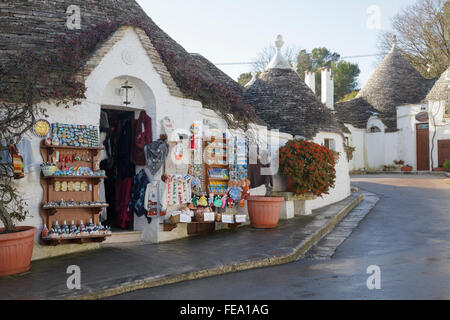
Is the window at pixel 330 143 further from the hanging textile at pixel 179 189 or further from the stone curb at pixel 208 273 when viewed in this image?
the hanging textile at pixel 179 189

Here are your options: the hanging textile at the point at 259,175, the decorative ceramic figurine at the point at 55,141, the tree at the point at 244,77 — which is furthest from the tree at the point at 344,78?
the decorative ceramic figurine at the point at 55,141

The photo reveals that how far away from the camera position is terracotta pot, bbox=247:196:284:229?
34.1ft

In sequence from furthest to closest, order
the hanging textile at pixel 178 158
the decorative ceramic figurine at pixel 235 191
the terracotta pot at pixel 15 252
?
the decorative ceramic figurine at pixel 235 191
the hanging textile at pixel 178 158
the terracotta pot at pixel 15 252

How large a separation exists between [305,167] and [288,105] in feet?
16.1

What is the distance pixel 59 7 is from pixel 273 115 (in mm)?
9272

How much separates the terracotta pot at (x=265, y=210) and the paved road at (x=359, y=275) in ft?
5.87

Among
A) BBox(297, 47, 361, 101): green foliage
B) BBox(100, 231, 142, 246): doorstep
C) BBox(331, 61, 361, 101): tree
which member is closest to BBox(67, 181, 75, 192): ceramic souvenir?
BBox(100, 231, 142, 246): doorstep

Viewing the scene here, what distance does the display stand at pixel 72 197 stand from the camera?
7.45m

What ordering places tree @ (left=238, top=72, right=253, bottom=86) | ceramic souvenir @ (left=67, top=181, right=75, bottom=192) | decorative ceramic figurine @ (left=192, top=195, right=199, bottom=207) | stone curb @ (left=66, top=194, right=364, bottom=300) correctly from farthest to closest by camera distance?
tree @ (left=238, top=72, right=253, bottom=86) → decorative ceramic figurine @ (left=192, top=195, right=199, bottom=207) → ceramic souvenir @ (left=67, top=181, right=75, bottom=192) → stone curb @ (left=66, top=194, right=364, bottom=300)

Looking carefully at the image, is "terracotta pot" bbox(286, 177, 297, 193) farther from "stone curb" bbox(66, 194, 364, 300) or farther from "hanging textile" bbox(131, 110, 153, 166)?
"hanging textile" bbox(131, 110, 153, 166)

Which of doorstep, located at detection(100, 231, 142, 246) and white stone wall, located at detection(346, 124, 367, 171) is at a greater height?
white stone wall, located at detection(346, 124, 367, 171)

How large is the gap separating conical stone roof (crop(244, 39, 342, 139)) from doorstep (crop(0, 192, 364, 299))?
650cm
